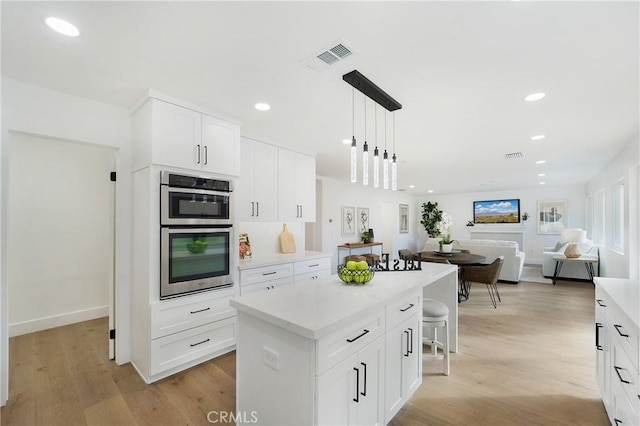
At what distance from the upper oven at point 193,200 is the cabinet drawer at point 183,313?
73 centimetres

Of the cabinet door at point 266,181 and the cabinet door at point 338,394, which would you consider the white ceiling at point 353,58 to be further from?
the cabinet door at point 338,394

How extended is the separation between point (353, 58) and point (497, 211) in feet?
33.8

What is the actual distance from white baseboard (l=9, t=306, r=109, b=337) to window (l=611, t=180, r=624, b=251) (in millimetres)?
8266

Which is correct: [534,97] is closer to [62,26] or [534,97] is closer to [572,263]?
[62,26]

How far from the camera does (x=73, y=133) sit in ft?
8.13

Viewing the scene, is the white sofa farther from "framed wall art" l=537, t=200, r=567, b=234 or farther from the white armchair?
"framed wall art" l=537, t=200, r=567, b=234

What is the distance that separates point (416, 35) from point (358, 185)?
6.35 meters

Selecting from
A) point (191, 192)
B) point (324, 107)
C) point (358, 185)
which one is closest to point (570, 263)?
point (358, 185)

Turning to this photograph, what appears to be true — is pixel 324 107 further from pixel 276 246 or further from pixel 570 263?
pixel 570 263

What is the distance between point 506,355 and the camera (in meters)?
2.96

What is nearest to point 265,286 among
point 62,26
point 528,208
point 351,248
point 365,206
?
point 62,26

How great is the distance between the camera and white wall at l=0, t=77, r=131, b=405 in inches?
84.3

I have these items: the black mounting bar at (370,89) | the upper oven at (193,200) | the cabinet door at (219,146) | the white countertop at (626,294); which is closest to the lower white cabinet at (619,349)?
the white countertop at (626,294)

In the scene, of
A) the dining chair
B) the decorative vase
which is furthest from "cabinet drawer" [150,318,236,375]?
the decorative vase
